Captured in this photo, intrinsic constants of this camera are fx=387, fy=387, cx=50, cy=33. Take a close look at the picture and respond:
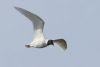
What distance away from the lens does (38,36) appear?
19125mm

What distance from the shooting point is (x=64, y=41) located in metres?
18.5

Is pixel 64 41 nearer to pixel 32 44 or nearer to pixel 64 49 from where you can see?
pixel 64 49

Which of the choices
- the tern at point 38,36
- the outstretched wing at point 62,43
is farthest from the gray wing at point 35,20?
the outstretched wing at point 62,43

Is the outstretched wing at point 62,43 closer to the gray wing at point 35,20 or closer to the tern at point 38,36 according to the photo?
the tern at point 38,36

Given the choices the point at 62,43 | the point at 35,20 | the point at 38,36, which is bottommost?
the point at 62,43

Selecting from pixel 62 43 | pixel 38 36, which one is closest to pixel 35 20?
pixel 38 36

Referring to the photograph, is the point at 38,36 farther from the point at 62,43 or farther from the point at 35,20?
the point at 62,43

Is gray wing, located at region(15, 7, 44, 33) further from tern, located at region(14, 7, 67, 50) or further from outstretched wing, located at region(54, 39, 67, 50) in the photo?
A: outstretched wing, located at region(54, 39, 67, 50)

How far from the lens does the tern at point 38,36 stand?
18275mm

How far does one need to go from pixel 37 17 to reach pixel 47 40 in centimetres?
151

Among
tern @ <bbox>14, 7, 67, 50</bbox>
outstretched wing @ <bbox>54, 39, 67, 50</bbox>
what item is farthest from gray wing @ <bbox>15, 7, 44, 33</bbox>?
outstretched wing @ <bbox>54, 39, 67, 50</bbox>

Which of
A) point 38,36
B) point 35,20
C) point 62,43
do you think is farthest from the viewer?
point 35,20

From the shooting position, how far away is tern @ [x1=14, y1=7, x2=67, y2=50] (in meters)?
18.3

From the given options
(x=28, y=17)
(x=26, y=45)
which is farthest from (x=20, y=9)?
(x=26, y=45)
